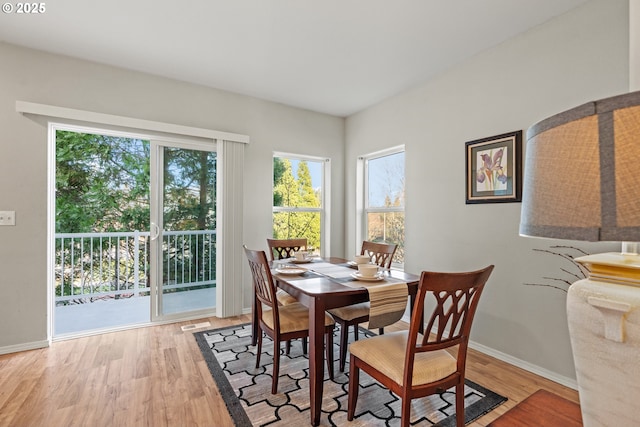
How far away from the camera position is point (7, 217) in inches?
99.4

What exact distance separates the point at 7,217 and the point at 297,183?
9.43 feet

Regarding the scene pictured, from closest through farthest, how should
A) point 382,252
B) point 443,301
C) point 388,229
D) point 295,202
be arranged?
point 443,301
point 382,252
point 388,229
point 295,202

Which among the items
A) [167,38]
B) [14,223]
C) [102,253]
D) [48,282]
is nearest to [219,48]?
[167,38]

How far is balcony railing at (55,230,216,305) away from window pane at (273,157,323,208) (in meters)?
1.01

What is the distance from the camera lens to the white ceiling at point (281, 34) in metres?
2.09

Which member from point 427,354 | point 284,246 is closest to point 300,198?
point 284,246

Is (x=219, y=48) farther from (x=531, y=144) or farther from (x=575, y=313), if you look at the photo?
(x=575, y=313)

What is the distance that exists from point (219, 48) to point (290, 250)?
80.8 inches

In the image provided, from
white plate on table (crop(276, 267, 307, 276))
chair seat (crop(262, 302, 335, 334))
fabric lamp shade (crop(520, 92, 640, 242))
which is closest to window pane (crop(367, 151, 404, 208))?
white plate on table (crop(276, 267, 307, 276))

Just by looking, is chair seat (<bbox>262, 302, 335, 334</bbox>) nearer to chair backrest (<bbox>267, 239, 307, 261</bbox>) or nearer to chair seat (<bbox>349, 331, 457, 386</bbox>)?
chair seat (<bbox>349, 331, 457, 386</bbox>)

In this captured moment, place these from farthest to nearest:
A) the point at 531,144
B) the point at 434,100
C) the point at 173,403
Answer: the point at 434,100
the point at 173,403
the point at 531,144

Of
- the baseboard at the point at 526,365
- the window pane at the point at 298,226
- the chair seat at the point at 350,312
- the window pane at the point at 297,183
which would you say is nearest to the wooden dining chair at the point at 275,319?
the chair seat at the point at 350,312

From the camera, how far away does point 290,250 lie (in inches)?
130

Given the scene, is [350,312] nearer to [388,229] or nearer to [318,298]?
[318,298]
